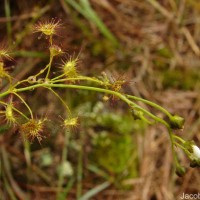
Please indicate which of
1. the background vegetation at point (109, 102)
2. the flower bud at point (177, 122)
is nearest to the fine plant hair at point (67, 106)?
the flower bud at point (177, 122)

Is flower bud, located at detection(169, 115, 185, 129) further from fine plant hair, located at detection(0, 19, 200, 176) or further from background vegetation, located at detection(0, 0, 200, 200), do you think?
background vegetation, located at detection(0, 0, 200, 200)

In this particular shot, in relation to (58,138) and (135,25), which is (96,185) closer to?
(58,138)

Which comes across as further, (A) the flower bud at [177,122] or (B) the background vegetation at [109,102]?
(B) the background vegetation at [109,102]

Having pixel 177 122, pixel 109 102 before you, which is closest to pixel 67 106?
pixel 177 122

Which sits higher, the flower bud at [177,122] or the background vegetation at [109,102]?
the background vegetation at [109,102]

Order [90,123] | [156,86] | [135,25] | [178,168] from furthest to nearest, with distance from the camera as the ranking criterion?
[135,25] → [156,86] → [90,123] → [178,168]

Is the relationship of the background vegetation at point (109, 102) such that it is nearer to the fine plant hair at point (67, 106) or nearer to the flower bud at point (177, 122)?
the fine plant hair at point (67, 106)

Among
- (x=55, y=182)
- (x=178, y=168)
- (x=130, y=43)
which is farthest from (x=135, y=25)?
(x=178, y=168)

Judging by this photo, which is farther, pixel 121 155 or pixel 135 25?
pixel 135 25
